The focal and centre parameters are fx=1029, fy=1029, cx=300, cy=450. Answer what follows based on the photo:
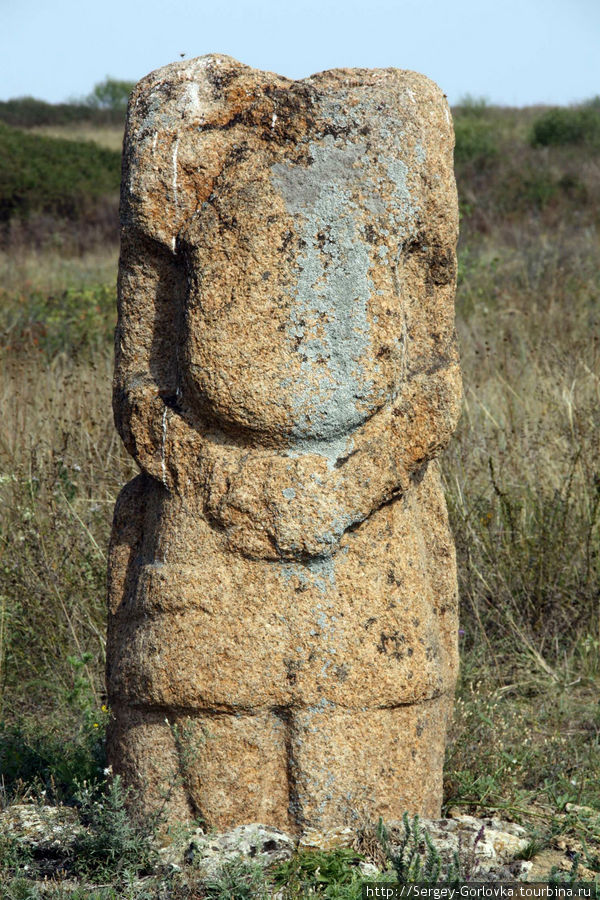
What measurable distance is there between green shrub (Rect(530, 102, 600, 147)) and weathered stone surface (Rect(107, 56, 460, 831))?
18.1 m

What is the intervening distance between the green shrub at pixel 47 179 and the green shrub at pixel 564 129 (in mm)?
8190

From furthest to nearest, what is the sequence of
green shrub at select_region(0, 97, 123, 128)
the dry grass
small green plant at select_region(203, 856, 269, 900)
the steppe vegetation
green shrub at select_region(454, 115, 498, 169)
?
green shrub at select_region(0, 97, 123, 128)
the dry grass
green shrub at select_region(454, 115, 498, 169)
the steppe vegetation
small green plant at select_region(203, 856, 269, 900)

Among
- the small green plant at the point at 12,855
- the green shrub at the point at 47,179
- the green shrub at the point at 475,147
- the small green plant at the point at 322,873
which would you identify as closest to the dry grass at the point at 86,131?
the green shrub at the point at 47,179

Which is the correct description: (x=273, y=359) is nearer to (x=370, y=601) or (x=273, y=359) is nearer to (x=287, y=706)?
(x=370, y=601)

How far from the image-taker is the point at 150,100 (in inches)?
101

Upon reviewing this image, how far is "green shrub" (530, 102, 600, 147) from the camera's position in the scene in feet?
63.9

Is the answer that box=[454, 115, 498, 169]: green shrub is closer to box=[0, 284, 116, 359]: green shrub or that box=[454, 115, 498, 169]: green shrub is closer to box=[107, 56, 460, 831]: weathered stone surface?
box=[0, 284, 116, 359]: green shrub

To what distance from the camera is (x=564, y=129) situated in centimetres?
1972

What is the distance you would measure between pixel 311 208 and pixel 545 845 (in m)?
1.83

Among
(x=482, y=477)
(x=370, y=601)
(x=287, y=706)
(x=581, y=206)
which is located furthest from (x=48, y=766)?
(x=581, y=206)

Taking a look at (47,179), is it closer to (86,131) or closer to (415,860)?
(86,131)

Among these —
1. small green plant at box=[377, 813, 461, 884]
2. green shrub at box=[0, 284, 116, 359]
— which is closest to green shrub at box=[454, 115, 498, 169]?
green shrub at box=[0, 284, 116, 359]

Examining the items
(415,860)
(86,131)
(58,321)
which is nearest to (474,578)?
(415,860)

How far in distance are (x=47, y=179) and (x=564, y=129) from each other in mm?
9826
